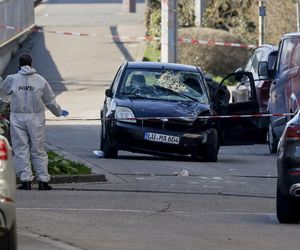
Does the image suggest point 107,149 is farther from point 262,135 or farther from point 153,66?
point 262,135

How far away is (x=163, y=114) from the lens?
19.3 meters

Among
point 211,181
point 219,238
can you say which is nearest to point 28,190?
point 211,181

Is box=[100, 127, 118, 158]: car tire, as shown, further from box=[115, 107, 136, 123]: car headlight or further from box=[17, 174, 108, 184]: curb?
box=[17, 174, 108, 184]: curb

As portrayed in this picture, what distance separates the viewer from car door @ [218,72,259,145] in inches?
832

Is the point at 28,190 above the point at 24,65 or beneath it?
beneath

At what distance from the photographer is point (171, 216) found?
13.1 metres

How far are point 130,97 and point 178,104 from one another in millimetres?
798

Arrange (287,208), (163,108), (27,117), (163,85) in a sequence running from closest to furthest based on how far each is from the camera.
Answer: (287,208) → (27,117) → (163,108) → (163,85)

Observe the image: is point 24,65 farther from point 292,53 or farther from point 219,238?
point 292,53

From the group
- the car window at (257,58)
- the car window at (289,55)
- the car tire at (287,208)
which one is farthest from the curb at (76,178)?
the car window at (257,58)

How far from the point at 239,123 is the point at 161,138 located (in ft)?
7.60

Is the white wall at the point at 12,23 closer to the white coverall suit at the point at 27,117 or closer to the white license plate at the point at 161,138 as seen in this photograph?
the white license plate at the point at 161,138

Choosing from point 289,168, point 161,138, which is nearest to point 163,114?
point 161,138

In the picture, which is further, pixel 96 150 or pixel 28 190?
pixel 96 150
